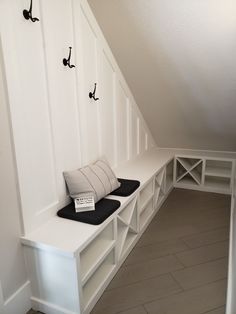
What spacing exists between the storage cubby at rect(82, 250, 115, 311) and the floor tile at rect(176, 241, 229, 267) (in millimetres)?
606

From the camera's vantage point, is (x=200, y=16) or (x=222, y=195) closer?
(x=200, y=16)

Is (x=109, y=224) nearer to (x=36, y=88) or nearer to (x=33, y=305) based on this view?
(x=33, y=305)

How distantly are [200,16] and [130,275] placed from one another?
6.52 feet

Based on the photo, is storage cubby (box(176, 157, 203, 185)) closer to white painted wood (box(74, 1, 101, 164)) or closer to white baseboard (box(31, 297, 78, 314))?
white painted wood (box(74, 1, 101, 164))

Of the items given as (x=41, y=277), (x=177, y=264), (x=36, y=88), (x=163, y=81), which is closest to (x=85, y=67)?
(x=36, y=88)

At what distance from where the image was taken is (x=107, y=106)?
2439 mm

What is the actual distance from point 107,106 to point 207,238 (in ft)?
5.19

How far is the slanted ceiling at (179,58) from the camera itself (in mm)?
1842

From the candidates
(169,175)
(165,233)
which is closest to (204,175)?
(169,175)

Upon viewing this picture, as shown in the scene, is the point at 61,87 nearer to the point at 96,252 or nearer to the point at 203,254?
the point at 96,252

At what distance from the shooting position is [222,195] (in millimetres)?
3363

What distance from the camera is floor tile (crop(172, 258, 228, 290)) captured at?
1.83 meters

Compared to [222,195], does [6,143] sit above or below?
above

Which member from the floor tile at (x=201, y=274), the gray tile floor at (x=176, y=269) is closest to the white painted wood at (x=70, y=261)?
the gray tile floor at (x=176, y=269)
